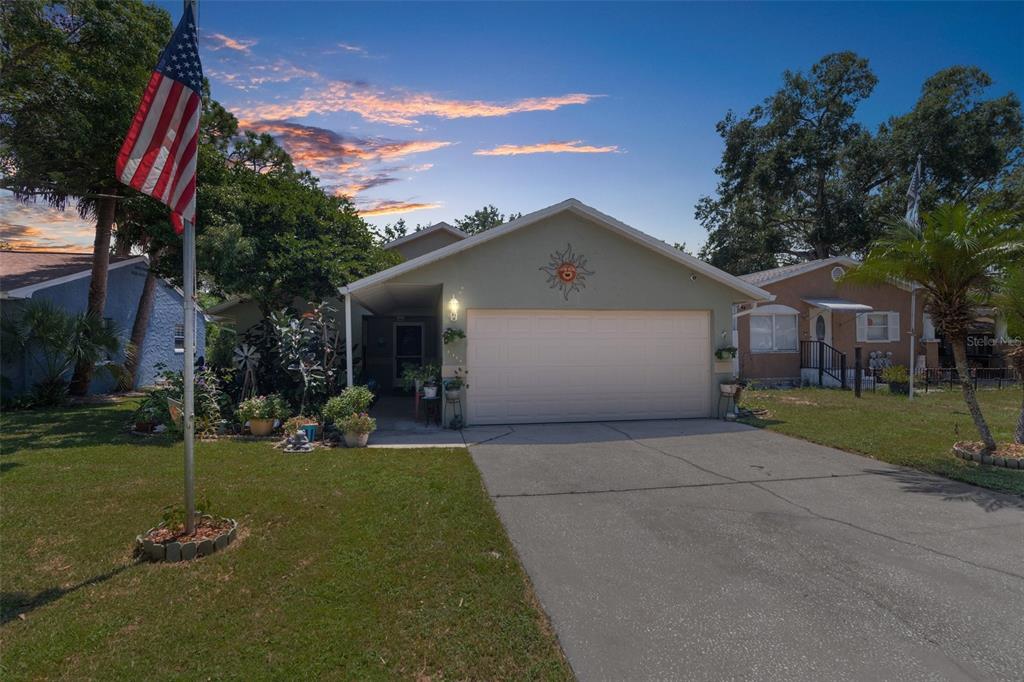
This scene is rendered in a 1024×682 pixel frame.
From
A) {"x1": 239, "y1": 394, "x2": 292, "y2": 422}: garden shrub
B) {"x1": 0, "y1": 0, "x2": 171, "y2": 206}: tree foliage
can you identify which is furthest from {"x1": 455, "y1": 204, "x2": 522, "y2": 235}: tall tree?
{"x1": 239, "y1": 394, "x2": 292, "y2": 422}: garden shrub

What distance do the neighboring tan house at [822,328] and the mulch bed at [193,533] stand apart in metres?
16.5

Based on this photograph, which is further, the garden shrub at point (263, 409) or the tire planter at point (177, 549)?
the garden shrub at point (263, 409)

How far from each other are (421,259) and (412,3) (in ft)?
14.3

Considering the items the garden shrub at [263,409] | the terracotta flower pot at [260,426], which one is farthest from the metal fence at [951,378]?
the terracotta flower pot at [260,426]

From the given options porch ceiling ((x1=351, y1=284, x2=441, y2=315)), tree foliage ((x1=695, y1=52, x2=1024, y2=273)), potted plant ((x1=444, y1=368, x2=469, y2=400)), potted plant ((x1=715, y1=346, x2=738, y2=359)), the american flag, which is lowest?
potted plant ((x1=444, y1=368, x2=469, y2=400))

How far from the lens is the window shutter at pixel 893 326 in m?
19.2

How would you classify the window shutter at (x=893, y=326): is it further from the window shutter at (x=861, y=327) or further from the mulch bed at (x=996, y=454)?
the mulch bed at (x=996, y=454)

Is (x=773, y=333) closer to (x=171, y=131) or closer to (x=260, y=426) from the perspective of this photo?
(x=260, y=426)

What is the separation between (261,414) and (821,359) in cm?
1765

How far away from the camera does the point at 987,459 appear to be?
741 centimetres

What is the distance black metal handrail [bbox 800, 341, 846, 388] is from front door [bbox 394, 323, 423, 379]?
13580 mm

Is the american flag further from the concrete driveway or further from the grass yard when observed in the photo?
the grass yard

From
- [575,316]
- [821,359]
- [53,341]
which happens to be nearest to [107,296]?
[53,341]

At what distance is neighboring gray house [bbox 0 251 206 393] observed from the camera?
493 inches
